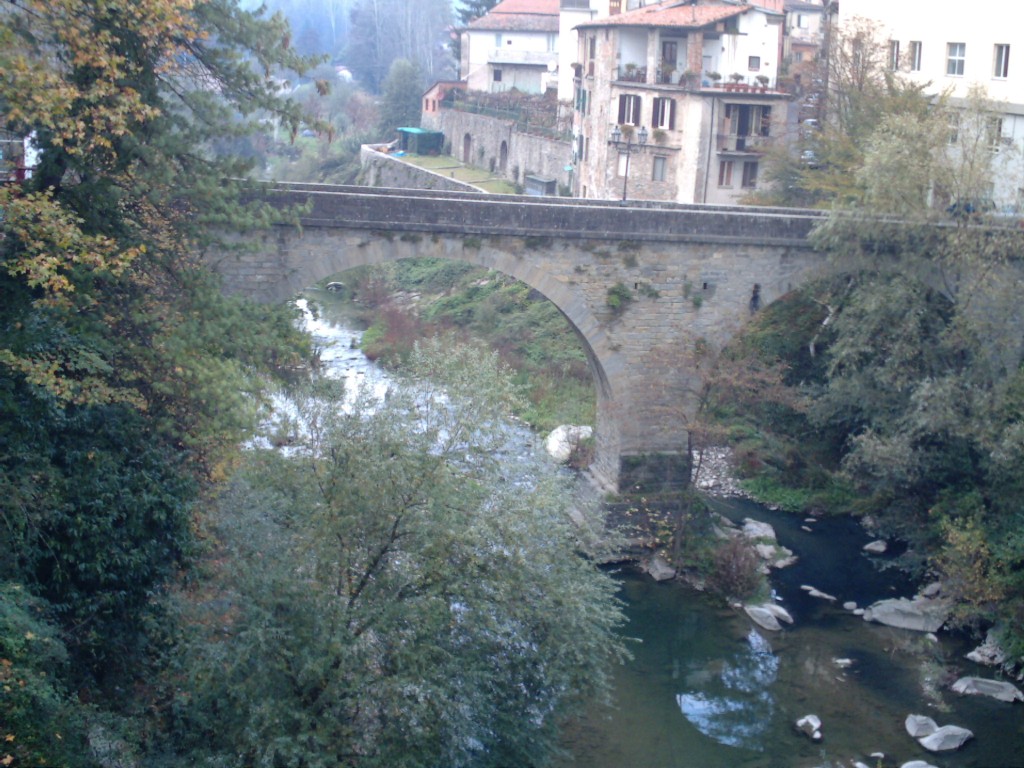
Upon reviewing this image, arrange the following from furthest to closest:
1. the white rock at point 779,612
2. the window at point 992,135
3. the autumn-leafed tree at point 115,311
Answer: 1. the window at point 992,135
2. the white rock at point 779,612
3. the autumn-leafed tree at point 115,311

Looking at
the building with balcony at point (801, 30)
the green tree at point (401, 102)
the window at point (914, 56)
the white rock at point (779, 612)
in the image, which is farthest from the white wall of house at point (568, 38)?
the white rock at point (779, 612)

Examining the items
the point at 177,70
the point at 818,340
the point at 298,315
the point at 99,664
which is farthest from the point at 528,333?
the point at 99,664

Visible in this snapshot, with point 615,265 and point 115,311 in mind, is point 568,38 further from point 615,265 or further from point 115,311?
point 115,311

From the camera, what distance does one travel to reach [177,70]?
10305 mm

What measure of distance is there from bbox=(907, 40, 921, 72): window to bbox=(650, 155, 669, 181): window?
7069 mm

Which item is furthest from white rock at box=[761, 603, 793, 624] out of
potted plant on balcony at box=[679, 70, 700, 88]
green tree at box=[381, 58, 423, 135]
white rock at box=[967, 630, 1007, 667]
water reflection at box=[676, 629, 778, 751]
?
green tree at box=[381, 58, 423, 135]

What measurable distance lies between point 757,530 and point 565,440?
173 inches

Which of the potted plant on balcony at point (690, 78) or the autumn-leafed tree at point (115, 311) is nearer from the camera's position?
the autumn-leafed tree at point (115, 311)

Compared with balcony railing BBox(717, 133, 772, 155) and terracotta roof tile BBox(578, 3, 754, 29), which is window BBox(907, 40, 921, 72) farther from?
terracotta roof tile BBox(578, 3, 754, 29)

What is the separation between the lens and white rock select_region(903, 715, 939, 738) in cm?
1215

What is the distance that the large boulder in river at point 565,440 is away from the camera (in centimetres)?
2011

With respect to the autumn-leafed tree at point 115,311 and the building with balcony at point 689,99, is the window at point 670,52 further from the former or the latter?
the autumn-leafed tree at point 115,311

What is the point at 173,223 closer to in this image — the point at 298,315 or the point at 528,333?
the point at 298,315

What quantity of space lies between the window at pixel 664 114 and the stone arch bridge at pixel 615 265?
1208 cm
